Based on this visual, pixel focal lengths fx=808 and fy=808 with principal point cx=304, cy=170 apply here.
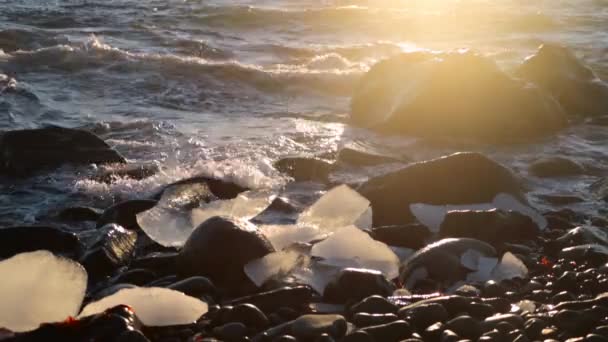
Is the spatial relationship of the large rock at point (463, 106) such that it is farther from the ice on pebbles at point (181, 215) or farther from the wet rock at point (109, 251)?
the wet rock at point (109, 251)

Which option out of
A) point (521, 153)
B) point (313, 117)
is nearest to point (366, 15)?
point (313, 117)

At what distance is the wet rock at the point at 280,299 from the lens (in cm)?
362

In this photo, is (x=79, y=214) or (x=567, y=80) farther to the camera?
(x=567, y=80)

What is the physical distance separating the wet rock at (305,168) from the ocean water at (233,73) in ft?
0.44

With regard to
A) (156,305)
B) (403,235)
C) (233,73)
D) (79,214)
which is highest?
(156,305)

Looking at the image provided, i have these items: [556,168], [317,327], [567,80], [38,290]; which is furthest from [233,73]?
[317,327]

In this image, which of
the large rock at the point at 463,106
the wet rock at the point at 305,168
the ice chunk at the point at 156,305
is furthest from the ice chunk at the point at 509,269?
the large rock at the point at 463,106

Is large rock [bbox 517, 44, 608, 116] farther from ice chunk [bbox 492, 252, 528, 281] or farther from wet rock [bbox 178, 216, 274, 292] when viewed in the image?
wet rock [bbox 178, 216, 274, 292]

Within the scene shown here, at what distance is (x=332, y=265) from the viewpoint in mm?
4086

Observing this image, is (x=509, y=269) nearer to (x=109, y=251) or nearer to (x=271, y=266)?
(x=271, y=266)

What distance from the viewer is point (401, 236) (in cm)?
459

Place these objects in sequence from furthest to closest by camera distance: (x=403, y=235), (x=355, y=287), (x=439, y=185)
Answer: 1. (x=439, y=185)
2. (x=403, y=235)
3. (x=355, y=287)

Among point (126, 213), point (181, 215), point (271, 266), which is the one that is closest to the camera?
point (271, 266)

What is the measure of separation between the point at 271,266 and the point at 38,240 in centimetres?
137
